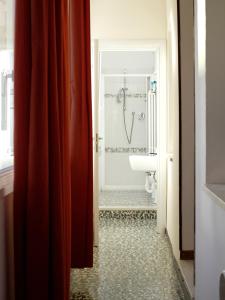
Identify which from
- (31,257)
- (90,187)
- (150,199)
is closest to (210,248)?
(31,257)

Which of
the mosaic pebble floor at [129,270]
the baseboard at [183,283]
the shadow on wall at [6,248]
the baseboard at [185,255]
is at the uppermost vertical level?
the shadow on wall at [6,248]

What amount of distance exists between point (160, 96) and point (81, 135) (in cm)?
172

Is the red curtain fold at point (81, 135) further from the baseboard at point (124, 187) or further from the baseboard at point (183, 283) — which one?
the baseboard at point (124, 187)

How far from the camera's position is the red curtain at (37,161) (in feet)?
5.43

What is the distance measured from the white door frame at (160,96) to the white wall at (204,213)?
204 centimetres

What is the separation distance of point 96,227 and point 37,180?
227 centimetres

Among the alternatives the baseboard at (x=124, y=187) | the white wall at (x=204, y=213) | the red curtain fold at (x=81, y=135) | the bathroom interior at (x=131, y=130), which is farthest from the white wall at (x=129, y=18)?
the baseboard at (x=124, y=187)

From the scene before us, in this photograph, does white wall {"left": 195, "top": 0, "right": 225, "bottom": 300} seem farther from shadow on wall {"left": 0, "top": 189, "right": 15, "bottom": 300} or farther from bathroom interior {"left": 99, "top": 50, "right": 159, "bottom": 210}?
bathroom interior {"left": 99, "top": 50, "right": 159, "bottom": 210}

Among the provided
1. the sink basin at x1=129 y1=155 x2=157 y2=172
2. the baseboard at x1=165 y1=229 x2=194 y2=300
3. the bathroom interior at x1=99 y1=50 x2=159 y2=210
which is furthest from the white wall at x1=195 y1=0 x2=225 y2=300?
A: the bathroom interior at x1=99 y1=50 x2=159 y2=210

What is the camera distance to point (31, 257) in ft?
5.51

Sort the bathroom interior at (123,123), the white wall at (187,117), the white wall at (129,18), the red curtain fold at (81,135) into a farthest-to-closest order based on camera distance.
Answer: the bathroom interior at (123,123) → the white wall at (129,18) → the white wall at (187,117) → the red curtain fold at (81,135)

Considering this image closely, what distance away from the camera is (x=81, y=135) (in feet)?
8.87

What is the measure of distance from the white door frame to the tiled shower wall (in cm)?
216

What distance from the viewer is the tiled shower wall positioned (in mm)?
6402
